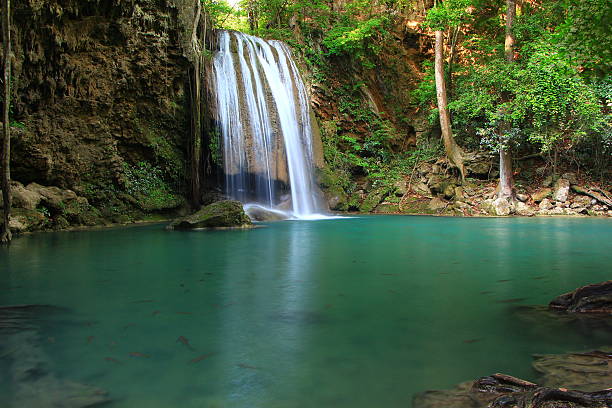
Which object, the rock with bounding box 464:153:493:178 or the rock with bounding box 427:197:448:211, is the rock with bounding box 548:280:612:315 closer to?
the rock with bounding box 427:197:448:211

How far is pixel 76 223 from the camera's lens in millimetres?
10555

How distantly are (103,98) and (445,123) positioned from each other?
11934 millimetres

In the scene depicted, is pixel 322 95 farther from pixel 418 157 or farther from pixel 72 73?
pixel 72 73

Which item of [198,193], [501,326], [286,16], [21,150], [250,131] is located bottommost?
[501,326]

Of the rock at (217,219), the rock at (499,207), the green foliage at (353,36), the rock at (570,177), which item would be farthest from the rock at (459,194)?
the rock at (217,219)

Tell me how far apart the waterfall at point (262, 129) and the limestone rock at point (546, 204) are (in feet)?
24.7

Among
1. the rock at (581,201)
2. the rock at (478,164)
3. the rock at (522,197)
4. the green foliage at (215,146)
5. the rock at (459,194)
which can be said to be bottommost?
the rock at (581,201)

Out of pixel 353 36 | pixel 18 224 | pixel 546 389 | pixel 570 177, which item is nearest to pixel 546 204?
pixel 570 177

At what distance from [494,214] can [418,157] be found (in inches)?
181

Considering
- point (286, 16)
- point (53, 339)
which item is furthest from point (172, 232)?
point (286, 16)

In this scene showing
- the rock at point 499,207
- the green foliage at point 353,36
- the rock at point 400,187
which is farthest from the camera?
the green foliage at point 353,36

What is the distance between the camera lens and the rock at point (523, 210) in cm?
1294

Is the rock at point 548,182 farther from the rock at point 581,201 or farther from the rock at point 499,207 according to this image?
the rock at point 499,207

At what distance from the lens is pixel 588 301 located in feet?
9.38
